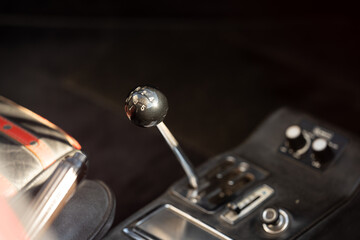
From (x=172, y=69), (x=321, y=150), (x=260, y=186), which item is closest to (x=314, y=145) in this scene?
(x=321, y=150)

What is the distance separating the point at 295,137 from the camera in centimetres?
114

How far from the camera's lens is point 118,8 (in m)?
2.03

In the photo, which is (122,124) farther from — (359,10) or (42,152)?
(359,10)

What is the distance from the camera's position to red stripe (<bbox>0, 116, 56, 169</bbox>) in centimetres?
89

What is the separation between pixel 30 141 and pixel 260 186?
0.43 meters

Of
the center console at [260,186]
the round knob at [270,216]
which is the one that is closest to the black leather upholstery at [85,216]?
the center console at [260,186]

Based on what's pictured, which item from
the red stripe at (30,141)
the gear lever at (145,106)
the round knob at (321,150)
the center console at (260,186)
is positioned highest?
the gear lever at (145,106)

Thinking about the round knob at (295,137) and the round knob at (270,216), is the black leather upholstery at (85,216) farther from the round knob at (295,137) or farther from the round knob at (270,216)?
the round knob at (295,137)

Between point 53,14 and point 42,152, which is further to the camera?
point 53,14

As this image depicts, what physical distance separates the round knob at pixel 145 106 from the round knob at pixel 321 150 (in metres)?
0.38

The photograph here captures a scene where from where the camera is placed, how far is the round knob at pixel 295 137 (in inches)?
44.9

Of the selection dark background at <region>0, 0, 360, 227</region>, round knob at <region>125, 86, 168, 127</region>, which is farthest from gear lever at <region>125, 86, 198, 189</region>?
dark background at <region>0, 0, 360, 227</region>

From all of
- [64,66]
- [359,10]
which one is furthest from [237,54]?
[64,66]

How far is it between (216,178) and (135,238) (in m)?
0.24
